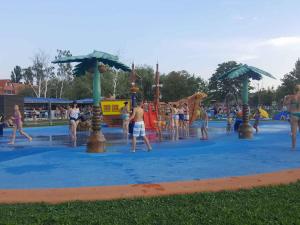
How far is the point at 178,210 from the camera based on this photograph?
17.5 ft

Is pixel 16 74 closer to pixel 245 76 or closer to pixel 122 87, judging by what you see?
pixel 122 87

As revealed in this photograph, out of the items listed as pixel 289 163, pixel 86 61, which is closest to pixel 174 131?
pixel 86 61

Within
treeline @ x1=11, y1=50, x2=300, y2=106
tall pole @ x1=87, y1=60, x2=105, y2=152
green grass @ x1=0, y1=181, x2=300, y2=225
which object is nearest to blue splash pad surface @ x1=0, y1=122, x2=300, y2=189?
tall pole @ x1=87, y1=60, x2=105, y2=152

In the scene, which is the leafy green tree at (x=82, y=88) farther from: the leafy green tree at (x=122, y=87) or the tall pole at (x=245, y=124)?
the tall pole at (x=245, y=124)

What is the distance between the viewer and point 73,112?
655 inches

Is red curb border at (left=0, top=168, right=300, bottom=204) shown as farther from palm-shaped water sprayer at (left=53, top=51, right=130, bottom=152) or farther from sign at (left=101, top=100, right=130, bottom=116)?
sign at (left=101, top=100, right=130, bottom=116)

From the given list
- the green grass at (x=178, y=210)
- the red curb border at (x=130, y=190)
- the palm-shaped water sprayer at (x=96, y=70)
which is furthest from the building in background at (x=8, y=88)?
the green grass at (x=178, y=210)

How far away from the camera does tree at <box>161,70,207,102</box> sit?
218 feet

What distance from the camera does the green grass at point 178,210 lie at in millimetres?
4891

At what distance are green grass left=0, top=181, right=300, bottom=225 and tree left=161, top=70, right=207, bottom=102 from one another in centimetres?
6031

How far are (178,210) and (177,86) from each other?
61.5 m

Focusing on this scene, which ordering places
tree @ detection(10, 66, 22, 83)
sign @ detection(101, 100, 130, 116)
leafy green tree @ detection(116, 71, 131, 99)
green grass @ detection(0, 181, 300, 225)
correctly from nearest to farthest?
green grass @ detection(0, 181, 300, 225) → sign @ detection(101, 100, 130, 116) → leafy green tree @ detection(116, 71, 131, 99) → tree @ detection(10, 66, 22, 83)

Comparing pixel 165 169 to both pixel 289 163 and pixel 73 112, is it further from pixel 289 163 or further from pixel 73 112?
pixel 73 112

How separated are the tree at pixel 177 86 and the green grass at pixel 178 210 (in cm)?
6031
